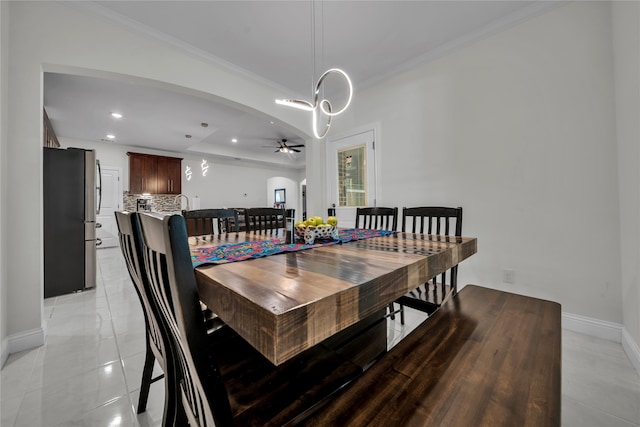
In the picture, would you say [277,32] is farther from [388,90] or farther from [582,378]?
[582,378]

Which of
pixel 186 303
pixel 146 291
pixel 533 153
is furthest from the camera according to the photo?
pixel 533 153

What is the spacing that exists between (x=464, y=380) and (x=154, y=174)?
25.1 feet

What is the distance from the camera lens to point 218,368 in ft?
2.43

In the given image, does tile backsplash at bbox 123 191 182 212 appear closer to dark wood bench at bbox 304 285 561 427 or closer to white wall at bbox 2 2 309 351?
white wall at bbox 2 2 309 351

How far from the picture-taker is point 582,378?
148 cm

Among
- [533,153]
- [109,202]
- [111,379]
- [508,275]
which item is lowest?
[111,379]

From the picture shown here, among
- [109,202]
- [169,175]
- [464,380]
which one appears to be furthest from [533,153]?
[109,202]

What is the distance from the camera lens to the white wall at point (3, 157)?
1.64 m

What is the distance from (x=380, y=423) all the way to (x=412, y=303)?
40.1 inches

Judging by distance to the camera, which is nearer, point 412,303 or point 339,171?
point 412,303

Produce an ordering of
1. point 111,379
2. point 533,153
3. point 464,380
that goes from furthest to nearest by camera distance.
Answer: point 533,153 → point 111,379 → point 464,380

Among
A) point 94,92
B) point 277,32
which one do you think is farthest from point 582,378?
point 94,92

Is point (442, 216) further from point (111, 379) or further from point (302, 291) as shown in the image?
point (111, 379)

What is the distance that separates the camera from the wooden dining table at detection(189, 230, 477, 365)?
19.4 inches
